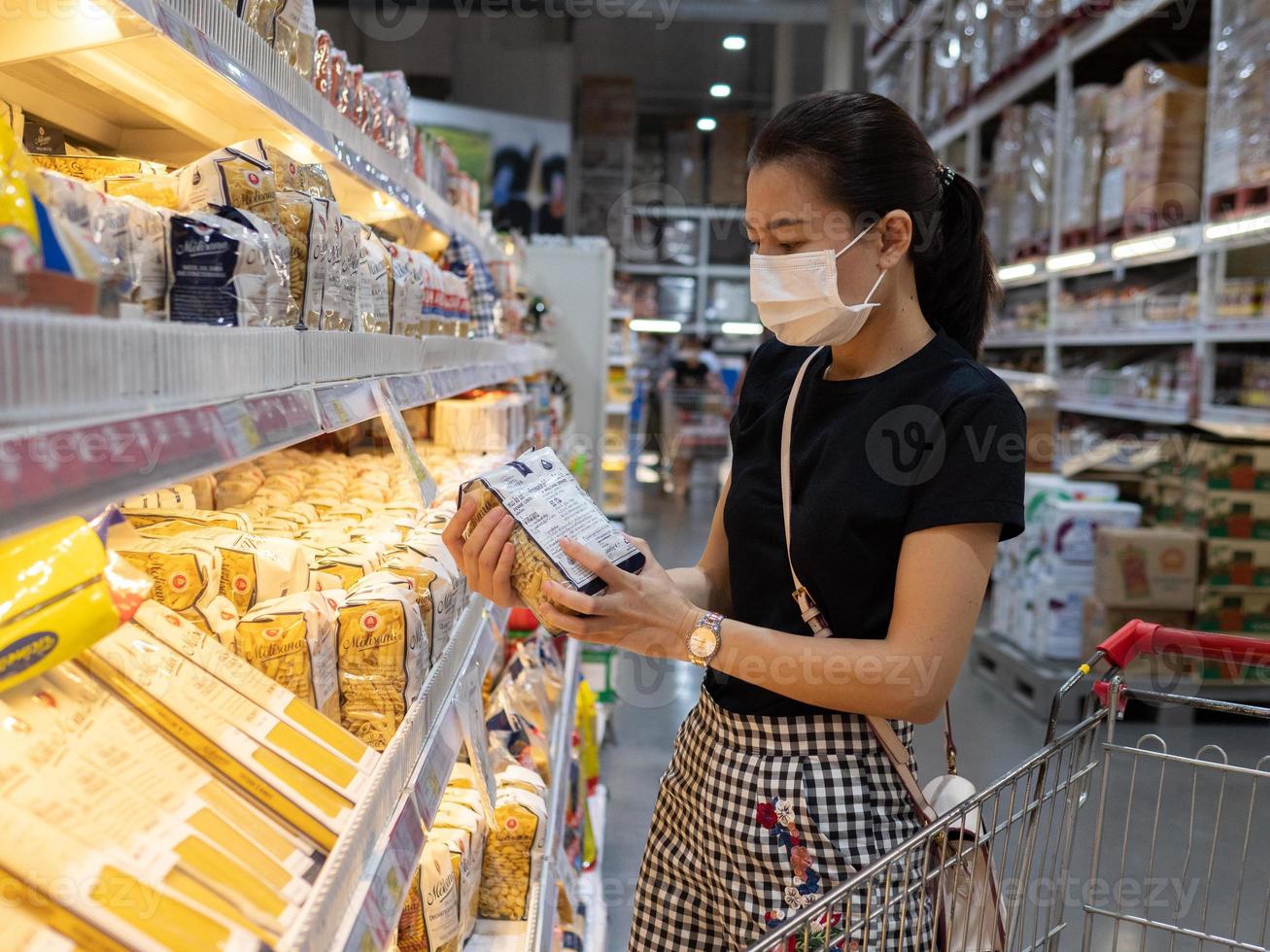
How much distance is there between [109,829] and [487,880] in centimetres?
109

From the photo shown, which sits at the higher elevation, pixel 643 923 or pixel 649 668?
pixel 643 923

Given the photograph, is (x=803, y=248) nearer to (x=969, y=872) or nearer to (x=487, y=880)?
(x=969, y=872)

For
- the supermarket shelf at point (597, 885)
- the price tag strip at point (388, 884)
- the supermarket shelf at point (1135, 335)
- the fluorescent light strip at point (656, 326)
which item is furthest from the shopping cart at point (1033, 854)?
the fluorescent light strip at point (656, 326)

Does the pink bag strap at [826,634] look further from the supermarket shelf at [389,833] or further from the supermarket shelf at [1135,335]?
the supermarket shelf at [1135,335]

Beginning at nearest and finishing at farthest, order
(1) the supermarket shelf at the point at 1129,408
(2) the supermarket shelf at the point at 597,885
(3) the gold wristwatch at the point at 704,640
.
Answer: (3) the gold wristwatch at the point at 704,640 → (2) the supermarket shelf at the point at 597,885 → (1) the supermarket shelf at the point at 1129,408

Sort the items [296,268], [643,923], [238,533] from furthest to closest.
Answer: [643,923]
[238,533]
[296,268]

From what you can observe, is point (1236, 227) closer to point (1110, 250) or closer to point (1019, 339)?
point (1110, 250)

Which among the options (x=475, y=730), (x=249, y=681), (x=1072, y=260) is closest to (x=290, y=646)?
(x=249, y=681)

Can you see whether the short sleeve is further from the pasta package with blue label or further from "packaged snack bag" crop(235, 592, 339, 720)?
"packaged snack bag" crop(235, 592, 339, 720)

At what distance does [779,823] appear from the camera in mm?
1277

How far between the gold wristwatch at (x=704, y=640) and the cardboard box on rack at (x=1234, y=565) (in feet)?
11.5

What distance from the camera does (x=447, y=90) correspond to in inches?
467

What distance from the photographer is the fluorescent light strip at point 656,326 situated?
15227 millimetres

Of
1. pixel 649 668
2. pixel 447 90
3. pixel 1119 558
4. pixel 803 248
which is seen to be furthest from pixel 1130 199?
pixel 447 90
